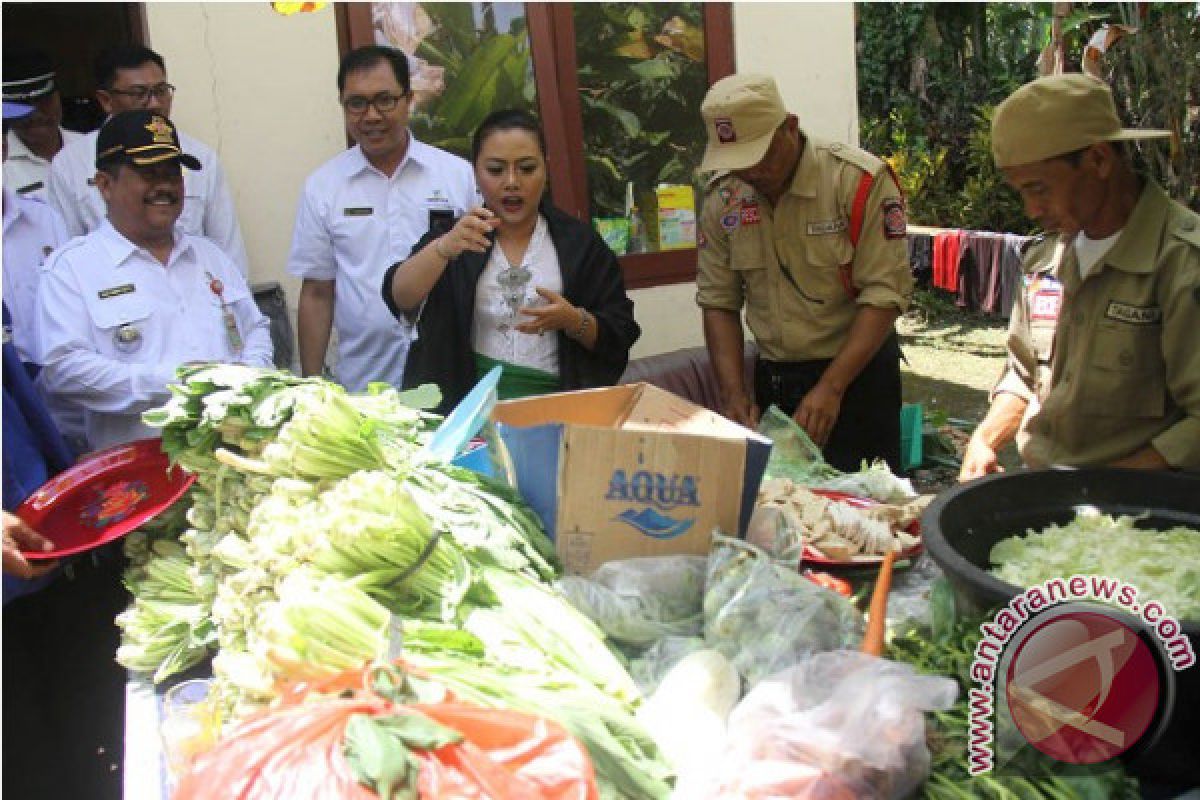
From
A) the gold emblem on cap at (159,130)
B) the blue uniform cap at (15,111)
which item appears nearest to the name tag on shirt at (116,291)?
the gold emblem on cap at (159,130)

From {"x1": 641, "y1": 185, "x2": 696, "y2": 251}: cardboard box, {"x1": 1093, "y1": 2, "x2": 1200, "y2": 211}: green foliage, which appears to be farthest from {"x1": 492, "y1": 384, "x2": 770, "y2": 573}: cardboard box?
{"x1": 1093, "y1": 2, "x2": 1200, "y2": 211}: green foliage

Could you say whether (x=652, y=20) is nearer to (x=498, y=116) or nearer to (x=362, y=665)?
(x=498, y=116)

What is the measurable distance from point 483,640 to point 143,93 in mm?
3415

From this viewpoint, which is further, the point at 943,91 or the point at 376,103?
the point at 943,91

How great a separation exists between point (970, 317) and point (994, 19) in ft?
16.4

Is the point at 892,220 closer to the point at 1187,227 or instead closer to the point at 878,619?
the point at 1187,227

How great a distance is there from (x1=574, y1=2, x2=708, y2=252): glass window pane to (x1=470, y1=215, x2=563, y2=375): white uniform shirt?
2459mm

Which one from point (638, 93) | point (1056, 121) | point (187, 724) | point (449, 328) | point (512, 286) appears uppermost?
point (638, 93)

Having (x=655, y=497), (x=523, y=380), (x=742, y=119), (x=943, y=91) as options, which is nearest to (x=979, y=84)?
(x=943, y=91)

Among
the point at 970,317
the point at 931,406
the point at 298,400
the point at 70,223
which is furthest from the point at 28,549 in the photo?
the point at 970,317

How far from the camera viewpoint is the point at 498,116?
11.0ft

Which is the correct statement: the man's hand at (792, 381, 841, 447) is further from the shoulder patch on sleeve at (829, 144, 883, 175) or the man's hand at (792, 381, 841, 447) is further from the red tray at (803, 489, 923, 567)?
the red tray at (803, 489, 923, 567)

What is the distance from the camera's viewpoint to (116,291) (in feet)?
10.9

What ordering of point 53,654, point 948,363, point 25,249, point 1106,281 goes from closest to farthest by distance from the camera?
point 1106,281, point 53,654, point 25,249, point 948,363
